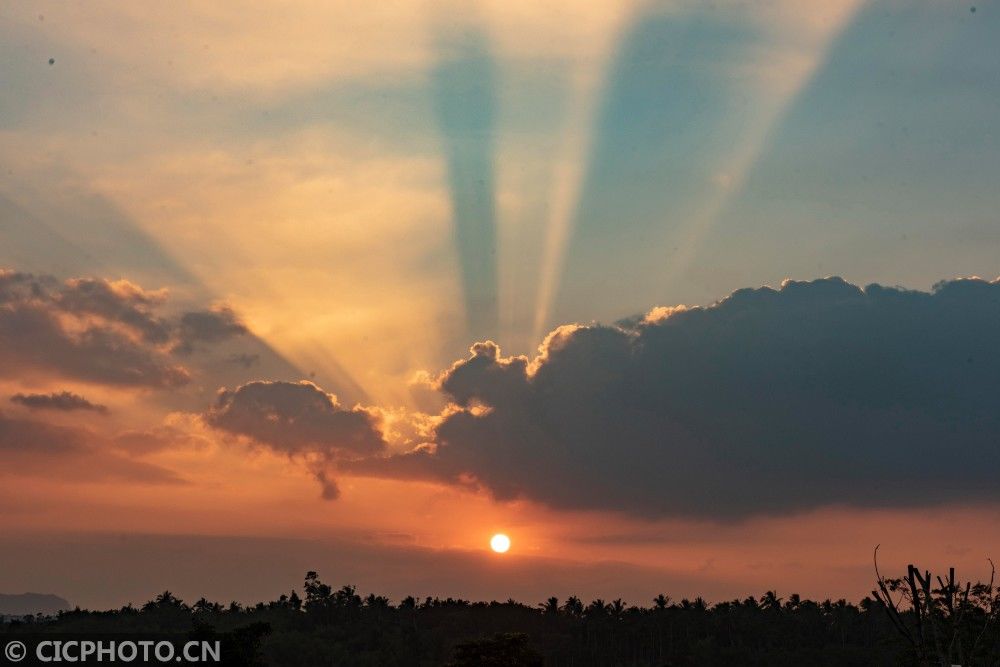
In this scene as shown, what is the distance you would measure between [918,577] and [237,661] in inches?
4563

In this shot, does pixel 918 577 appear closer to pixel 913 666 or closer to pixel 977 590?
pixel 913 666

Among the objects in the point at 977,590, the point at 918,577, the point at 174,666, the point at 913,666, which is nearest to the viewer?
the point at 918,577

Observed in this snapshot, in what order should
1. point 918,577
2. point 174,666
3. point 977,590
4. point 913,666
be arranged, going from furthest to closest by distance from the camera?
1. point 174,666
2. point 977,590
3. point 913,666
4. point 918,577

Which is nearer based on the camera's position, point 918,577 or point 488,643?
point 918,577

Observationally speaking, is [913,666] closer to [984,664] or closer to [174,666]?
[984,664]

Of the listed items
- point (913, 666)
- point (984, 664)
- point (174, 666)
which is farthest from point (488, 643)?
point (174, 666)

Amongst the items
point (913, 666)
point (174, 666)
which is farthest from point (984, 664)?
point (174, 666)

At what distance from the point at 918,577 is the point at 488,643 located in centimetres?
10642

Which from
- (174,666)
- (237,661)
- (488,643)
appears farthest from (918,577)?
(174,666)

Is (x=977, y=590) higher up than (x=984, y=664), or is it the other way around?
(x=977, y=590)

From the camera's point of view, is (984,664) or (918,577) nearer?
(918,577)

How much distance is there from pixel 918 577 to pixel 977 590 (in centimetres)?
14449

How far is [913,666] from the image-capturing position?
422ft

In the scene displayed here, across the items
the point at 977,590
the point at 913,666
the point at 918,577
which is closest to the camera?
the point at 918,577
